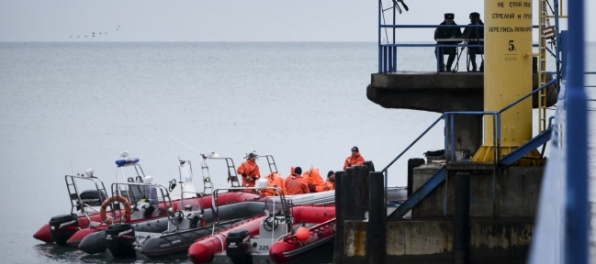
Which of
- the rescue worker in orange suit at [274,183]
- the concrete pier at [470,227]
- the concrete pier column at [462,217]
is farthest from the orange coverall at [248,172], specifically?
the concrete pier column at [462,217]

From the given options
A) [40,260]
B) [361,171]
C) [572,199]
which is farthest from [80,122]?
[572,199]

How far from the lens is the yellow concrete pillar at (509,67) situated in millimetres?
15961

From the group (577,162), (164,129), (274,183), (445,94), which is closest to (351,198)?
(445,94)

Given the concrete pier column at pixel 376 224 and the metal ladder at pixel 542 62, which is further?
the metal ladder at pixel 542 62

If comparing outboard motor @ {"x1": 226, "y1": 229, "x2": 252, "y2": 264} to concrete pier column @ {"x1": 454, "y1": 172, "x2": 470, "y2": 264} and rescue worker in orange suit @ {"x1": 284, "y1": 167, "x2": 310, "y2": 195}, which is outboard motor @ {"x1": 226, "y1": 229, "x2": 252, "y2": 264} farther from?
concrete pier column @ {"x1": 454, "y1": 172, "x2": 470, "y2": 264}

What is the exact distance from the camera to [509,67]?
1598 cm

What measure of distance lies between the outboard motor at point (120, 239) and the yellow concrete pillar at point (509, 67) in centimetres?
859

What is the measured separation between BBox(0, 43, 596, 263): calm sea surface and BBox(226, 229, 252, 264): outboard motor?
1.51 meters

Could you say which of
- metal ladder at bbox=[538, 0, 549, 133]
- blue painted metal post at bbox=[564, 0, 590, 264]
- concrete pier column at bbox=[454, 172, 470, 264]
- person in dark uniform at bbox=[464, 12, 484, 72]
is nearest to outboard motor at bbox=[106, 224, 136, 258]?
person in dark uniform at bbox=[464, 12, 484, 72]

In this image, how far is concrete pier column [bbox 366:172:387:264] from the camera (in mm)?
15250

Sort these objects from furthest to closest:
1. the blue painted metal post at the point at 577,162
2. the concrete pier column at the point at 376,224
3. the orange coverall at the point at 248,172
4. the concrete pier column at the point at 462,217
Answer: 1. the orange coverall at the point at 248,172
2. the concrete pier column at the point at 376,224
3. the concrete pier column at the point at 462,217
4. the blue painted metal post at the point at 577,162

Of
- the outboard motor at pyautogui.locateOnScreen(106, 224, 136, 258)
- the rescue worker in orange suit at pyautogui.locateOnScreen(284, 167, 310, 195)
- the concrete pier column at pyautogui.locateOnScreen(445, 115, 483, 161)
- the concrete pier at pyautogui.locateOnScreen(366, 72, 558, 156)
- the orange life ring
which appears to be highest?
the concrete pier at pyautogui.locateOnScreen(366, 72, 558, 156)

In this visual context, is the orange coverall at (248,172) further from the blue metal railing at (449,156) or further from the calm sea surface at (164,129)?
the blue metal railing at (449,156)

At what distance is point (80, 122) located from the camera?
7750 cm
